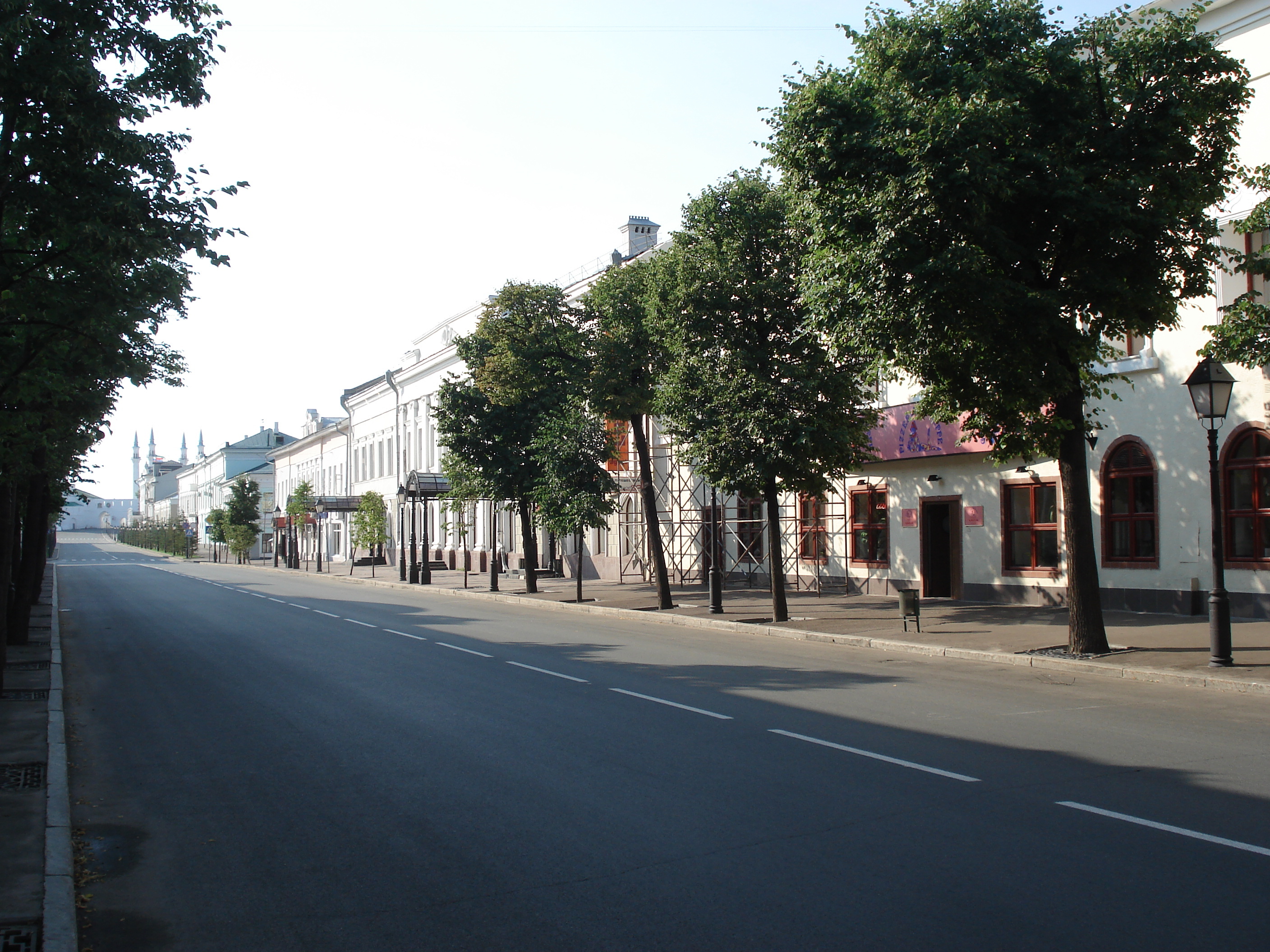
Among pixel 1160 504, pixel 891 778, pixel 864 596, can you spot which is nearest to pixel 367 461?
pixel 864 596

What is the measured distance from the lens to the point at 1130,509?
19922 millimetres

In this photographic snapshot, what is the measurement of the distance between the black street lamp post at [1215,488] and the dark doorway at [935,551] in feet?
37.3

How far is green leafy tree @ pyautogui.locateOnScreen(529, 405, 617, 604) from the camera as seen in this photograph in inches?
1049

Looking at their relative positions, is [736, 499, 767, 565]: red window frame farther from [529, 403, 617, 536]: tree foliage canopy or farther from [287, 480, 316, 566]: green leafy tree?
[287, 480, 316, 566]: green leafy tree

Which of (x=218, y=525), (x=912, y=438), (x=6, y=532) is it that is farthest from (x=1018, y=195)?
(x=218, y=525)

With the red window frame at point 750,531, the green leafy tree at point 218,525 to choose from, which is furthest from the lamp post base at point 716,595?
the green leafy tree at point 218,525

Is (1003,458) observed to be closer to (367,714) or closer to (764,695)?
(764,695)

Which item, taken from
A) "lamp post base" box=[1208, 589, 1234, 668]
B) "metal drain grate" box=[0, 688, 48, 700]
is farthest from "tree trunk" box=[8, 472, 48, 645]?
"lamp post base" box=[1208, 589, 1234, 668]

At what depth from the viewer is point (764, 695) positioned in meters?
11.7

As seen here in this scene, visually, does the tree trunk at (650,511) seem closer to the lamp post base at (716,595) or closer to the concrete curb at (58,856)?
the lamp post base at (716,595)

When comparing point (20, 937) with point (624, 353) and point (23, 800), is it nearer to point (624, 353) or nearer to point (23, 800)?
point (23, 800)

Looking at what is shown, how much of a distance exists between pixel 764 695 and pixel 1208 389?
→ 7.25 m

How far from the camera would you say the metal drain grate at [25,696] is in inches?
470

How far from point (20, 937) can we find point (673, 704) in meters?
7.12
